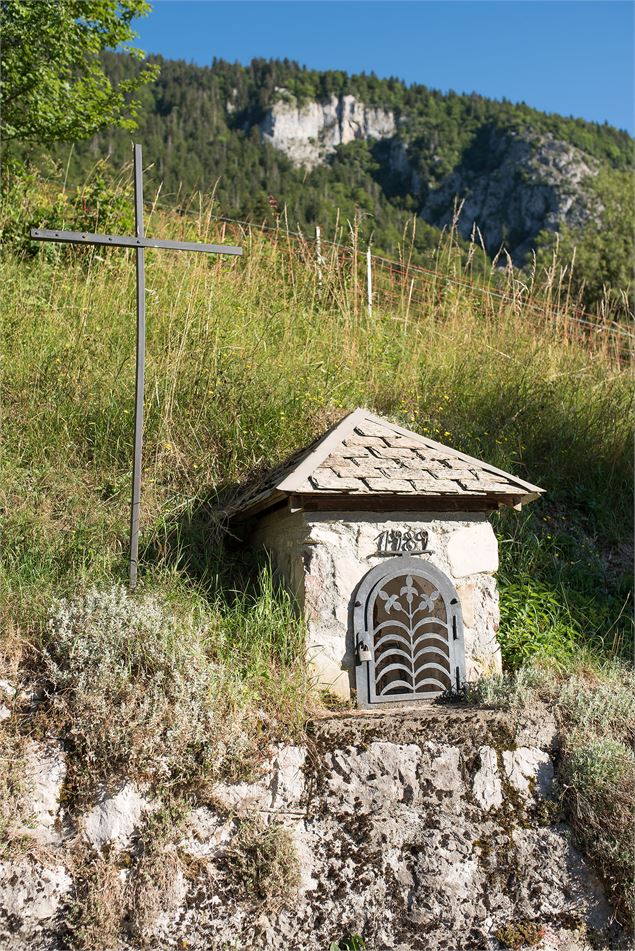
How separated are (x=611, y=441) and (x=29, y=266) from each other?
211 inches

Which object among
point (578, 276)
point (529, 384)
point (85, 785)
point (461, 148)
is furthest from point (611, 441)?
point (461, 148)

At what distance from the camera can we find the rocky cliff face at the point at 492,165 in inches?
1740

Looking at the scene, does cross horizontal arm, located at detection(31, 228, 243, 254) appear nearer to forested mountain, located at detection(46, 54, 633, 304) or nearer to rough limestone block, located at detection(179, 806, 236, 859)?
rough limestone block, located at detection(179, 806, 236, 859)

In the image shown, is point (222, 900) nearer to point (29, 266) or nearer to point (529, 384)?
point (529, 384)

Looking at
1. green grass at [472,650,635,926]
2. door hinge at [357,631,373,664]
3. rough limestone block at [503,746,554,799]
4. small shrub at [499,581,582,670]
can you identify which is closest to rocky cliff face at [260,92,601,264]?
small shrub at [499,581,582,670]

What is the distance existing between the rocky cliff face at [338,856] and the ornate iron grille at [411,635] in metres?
0.32

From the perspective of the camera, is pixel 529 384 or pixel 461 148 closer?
pixel 529 384

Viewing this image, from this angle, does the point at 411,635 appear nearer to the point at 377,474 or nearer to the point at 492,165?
the point at 377,474

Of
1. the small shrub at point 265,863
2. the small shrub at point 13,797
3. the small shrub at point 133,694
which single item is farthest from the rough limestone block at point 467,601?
the small shrub at point 13,797

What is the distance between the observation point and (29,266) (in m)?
6.95

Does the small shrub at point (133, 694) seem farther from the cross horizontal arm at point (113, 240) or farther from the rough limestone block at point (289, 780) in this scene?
the cross horizontal arm at point (113, 240)

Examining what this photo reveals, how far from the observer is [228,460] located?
5184 mm

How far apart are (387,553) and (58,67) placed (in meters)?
6.99

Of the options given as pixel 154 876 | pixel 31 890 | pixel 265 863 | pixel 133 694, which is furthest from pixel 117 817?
pixel 265 863
